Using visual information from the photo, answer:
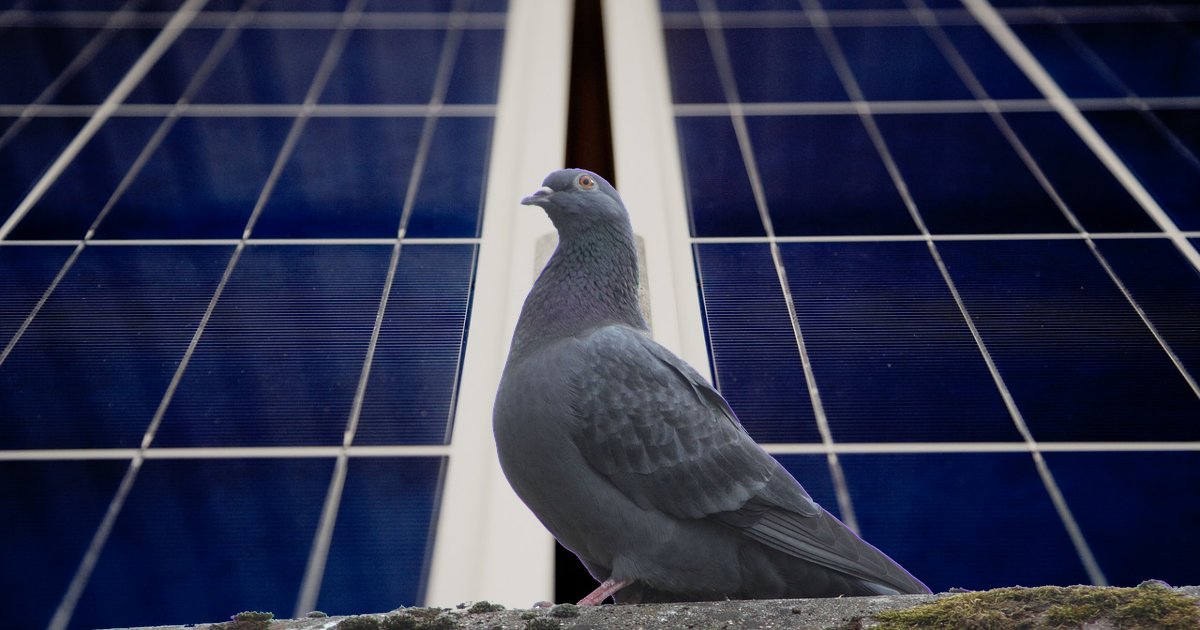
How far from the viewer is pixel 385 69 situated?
7871mm

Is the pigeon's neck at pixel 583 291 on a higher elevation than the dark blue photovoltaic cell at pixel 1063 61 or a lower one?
lower

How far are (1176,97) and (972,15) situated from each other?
1741 mm

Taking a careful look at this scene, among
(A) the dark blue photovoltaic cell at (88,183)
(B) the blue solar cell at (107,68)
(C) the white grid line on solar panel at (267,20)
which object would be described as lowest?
(A) the dark blue photovoltaic cell at (88,183)

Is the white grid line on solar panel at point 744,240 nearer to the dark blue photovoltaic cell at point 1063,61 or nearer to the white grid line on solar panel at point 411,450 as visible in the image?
the white grid line on solar panel at point 411,450

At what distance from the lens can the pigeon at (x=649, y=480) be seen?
10.2ft

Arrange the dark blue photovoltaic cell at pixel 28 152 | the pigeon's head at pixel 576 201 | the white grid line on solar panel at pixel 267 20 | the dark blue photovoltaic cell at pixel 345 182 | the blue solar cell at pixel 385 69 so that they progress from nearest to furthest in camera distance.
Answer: the pigeon's head at pixel 576 201 → the dark blue photovoltaic cell at pixel 345 182 → the dark blue photovoltaic cell at pixel 28 152 → the blue solar cell at pixel 385 69 → the white grid line on solar panel at pixel 267 20

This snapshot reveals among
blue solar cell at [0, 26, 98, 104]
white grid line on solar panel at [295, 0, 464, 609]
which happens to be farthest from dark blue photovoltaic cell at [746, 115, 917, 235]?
blue solar cell at [0, 26, 98, 104]

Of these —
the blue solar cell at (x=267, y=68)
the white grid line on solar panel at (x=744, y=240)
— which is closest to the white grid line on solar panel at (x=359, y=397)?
the white grid line on solar panel at (x=744, y=240)

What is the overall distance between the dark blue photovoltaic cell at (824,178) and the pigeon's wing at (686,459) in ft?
9.18

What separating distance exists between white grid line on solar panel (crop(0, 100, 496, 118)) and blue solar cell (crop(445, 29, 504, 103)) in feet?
0.53

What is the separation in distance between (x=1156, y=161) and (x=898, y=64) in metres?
1.91

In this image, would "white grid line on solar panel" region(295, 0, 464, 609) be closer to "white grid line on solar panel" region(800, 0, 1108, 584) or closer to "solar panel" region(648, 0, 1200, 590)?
"solar panel" region(648, 0, 1200, 590)

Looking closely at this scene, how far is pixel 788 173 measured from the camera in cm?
643

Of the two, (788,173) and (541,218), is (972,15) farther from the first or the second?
(541,218)
